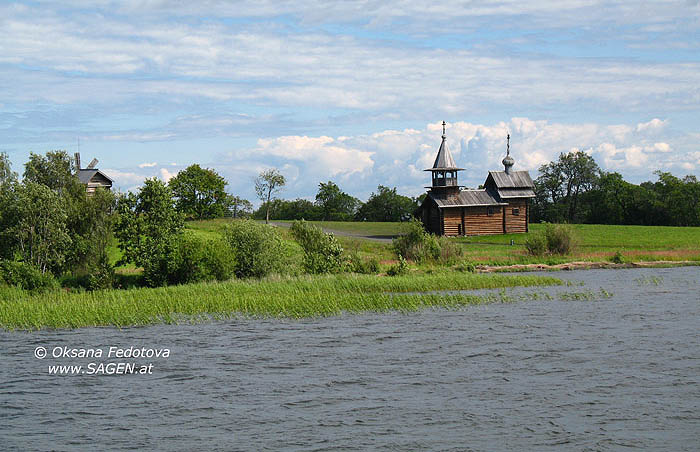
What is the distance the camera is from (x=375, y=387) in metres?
18.9

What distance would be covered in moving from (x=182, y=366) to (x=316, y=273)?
19.6 metres

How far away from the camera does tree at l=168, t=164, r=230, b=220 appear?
3214 inches

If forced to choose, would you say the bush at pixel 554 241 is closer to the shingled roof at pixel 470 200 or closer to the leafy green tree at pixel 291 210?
the shingled roof at pixel 470 200

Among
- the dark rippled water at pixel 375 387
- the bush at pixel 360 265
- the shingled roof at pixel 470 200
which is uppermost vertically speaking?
the shingled roof at pixel 470 200

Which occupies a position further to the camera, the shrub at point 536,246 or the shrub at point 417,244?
the shrub at point 536,246

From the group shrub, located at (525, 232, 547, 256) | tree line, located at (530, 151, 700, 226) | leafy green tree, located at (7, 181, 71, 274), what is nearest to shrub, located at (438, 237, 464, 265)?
shrub, located at (525, 232, 547, 256)

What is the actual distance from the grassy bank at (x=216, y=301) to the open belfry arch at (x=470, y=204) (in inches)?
1428

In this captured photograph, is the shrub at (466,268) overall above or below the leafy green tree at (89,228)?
below

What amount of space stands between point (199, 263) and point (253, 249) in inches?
122

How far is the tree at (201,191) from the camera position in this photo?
3214 inches

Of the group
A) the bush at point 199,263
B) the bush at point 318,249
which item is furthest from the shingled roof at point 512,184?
the bush at point 199,263

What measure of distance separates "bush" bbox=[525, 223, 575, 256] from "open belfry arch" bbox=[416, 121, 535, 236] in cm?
1791

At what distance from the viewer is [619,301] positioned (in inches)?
1283

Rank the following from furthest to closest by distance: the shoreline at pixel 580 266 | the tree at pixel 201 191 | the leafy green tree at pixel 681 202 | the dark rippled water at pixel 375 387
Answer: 1. the leafy green tree at pixel 681 202
2. the tree at pixel 201 191
3. the shoreline at pixel 580 266
4. the dark rippled water at pixel 375 387
